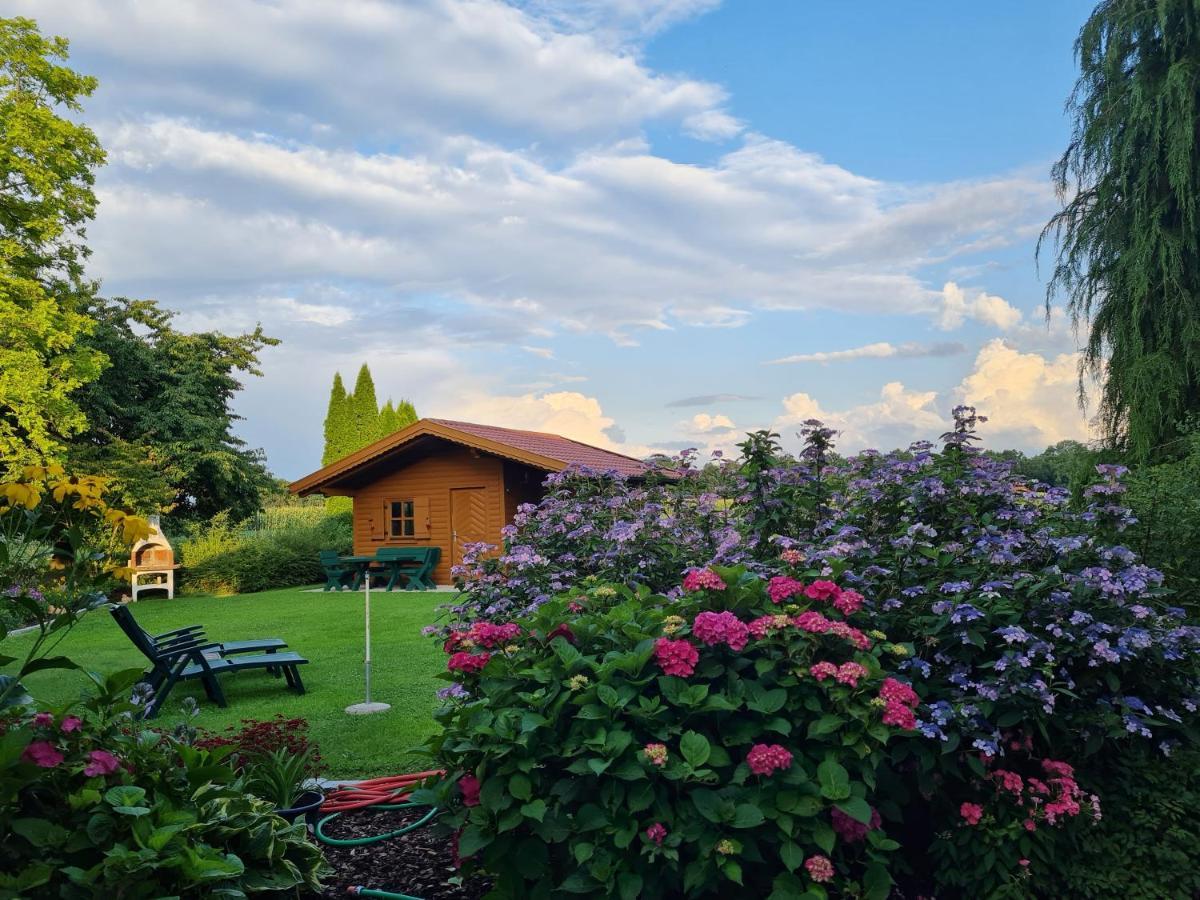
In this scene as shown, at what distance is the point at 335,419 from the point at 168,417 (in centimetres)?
1229

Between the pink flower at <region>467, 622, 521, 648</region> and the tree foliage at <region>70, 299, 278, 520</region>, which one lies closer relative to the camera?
the pink flower at <region>467, 622, 521, 648</region>

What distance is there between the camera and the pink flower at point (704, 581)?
2.57 metres

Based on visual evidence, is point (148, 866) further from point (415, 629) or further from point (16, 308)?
point (16, 308)

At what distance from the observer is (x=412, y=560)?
16688 mm

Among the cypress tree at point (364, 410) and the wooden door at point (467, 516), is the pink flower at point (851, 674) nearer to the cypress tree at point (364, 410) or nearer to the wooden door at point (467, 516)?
the wooden door at point (467, 516)

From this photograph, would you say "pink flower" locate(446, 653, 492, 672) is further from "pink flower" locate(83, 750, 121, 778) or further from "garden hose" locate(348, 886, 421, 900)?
"pink flower" locate(83, 750, 121, 778)

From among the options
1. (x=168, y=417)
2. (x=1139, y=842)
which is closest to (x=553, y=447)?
(x=168, y=417)

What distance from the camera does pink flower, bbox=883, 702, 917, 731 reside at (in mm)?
2201

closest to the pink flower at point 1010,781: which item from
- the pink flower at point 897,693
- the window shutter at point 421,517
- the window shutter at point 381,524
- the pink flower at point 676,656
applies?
the pink flower at point 897,693

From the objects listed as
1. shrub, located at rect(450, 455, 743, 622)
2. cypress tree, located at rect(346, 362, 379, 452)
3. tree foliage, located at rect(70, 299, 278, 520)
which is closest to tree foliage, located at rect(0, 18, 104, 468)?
tree foliage, located at rect(70, 299, 278, 520)

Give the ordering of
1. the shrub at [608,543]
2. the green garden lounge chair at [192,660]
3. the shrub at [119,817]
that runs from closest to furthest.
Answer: the shrub at [119,817] < the shrub at [608,543] < the green garden lounge chair at [192,660]

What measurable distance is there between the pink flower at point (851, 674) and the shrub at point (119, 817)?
181 centimetres

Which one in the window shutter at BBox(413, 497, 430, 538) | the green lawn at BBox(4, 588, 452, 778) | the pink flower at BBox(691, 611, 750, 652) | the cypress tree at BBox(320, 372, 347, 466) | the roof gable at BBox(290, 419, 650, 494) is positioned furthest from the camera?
the cypress tree at BBox(320, 372, 347, 466)

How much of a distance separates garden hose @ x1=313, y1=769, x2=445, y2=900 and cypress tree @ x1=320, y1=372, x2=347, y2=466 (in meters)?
28.9
